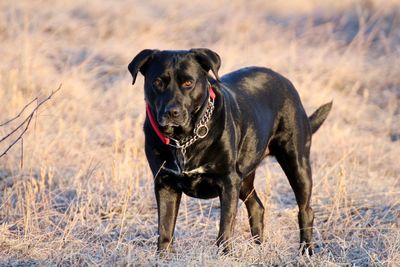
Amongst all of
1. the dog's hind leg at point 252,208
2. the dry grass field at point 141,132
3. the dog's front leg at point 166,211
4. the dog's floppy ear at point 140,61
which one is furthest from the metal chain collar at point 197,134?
the dog's hind leg at point 252,208

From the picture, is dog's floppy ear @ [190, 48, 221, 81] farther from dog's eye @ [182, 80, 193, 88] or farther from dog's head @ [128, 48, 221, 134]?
dog's eye @ [182, 80, 193, 88]

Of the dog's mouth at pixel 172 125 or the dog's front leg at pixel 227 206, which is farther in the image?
the dog's front leg at pixel 227 206

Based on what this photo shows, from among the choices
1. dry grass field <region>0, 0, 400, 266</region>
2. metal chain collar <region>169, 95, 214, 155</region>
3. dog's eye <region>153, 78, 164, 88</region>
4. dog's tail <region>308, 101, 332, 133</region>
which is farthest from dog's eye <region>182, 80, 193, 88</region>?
dog's tail <region>308, 101, 332, 133</region>

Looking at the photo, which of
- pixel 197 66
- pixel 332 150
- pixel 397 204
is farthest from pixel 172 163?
pixel 332 150

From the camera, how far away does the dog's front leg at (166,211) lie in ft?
17.3

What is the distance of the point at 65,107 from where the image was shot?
9711mm

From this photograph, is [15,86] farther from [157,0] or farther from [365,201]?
[157,0]

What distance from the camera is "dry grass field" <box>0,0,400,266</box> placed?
5.46 meters

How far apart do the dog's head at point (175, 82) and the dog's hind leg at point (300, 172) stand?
1.28 m

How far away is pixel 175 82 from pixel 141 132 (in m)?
3.98

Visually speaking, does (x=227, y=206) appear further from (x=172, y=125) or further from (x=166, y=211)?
(x=172, y=125)

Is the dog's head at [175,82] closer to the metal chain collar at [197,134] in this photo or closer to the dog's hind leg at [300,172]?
the metal chain collar at [197,134]

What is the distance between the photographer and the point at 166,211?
5.29 meters

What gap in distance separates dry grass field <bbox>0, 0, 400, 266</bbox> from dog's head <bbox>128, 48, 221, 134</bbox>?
828mm
